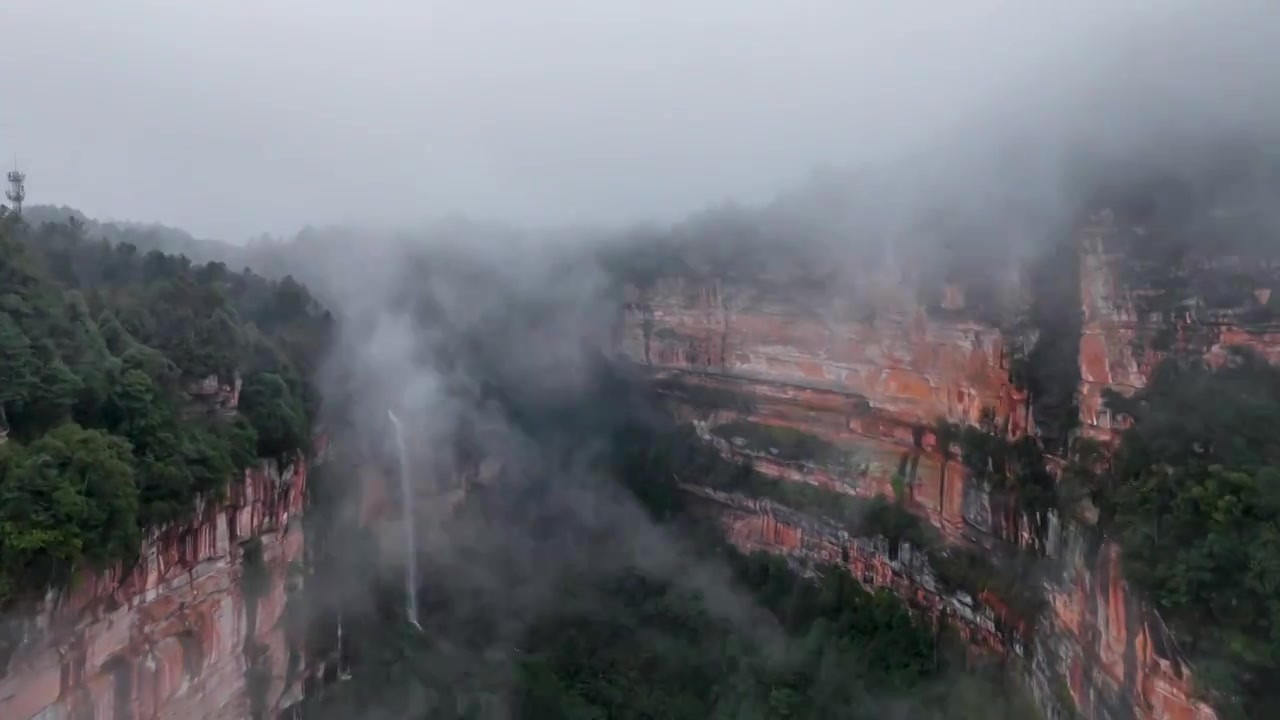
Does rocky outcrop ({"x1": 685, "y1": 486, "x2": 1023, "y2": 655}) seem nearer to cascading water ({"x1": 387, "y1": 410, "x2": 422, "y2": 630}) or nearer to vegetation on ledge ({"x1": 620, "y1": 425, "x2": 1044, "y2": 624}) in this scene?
vegetation on ledge ({"x1": 620, "y1": 425, "x2": 1044, "y2": 624})

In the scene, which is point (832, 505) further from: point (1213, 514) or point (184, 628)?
point (184, 628)

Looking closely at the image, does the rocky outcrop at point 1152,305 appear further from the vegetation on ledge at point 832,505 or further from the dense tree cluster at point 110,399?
the dense tree cluster at point 110,399

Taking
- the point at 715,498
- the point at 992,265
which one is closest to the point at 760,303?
the point at 715,498

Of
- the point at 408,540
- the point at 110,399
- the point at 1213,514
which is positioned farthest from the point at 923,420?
the point at 110,399

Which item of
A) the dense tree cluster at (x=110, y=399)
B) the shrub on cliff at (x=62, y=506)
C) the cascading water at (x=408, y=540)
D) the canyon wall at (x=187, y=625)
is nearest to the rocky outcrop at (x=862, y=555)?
the cascading water at (x=408, y=540)

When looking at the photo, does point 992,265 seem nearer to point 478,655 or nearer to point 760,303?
point 760,303

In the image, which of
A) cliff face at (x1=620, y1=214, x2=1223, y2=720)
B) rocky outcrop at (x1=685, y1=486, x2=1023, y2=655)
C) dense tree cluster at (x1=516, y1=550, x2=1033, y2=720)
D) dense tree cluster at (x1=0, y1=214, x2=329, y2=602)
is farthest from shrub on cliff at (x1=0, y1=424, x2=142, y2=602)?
rocky outcrop at (x1=685, y1=486, x2=1023, y2=655)
